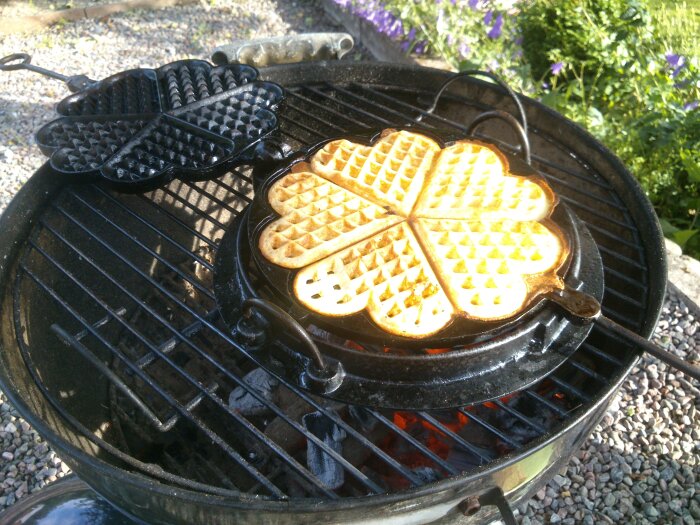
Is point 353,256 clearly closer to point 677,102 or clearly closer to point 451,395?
point 451,395

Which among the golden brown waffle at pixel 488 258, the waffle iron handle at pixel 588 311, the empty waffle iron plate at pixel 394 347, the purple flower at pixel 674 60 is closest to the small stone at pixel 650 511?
the waffle iron handle at pixel 588 311

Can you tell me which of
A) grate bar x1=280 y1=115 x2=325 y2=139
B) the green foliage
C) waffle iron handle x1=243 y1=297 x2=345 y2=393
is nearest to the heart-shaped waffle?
waffle iron handle x1=243 y1=297 x2=345 y2=393

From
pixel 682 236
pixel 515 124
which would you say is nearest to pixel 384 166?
pixel 515 124

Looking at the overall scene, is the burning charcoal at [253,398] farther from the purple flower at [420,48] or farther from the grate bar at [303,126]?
the purple flower at [420,48]

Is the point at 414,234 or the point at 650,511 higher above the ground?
the point at 414,234

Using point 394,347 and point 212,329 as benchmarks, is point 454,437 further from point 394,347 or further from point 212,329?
point 212,329

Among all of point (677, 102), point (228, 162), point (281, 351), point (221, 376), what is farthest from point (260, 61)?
point (281, 351)

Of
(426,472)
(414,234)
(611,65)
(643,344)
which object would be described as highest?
(611,65)
